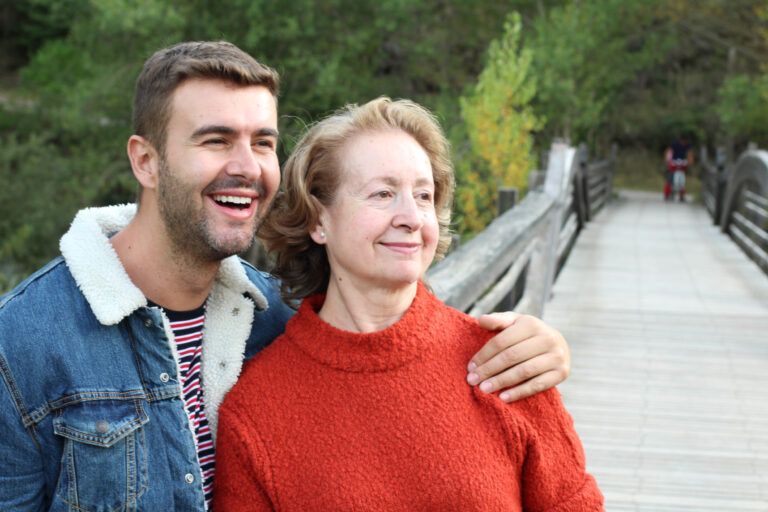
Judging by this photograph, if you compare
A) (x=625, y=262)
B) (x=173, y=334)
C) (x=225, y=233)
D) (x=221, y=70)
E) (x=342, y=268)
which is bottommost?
(x=625, y=262)

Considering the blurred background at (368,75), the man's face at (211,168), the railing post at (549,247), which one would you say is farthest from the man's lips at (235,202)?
the blurred background at (368,75)

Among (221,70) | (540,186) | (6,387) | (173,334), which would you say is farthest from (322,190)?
(540,186)

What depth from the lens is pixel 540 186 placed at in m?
6.91

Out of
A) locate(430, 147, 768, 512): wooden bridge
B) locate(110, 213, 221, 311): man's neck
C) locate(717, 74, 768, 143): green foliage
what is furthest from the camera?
locate(717, 74, 768, 143): green foliage

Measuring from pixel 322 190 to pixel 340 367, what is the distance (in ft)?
1.34

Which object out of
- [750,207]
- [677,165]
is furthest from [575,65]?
[750,207]

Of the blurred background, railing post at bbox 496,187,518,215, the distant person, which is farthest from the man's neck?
the distant person

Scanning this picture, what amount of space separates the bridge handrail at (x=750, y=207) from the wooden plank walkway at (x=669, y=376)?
30 centimetres

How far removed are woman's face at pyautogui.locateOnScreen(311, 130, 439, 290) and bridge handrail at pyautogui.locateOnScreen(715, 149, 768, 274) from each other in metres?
7.90

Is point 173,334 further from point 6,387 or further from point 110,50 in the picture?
point 110,50

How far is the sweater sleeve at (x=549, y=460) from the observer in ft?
5.65

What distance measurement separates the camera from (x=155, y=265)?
70.6 inches

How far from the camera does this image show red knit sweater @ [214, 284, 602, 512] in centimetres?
168

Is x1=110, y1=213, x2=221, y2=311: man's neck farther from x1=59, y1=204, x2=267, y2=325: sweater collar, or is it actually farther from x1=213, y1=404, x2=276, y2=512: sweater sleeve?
x1=213, y1=404, x2=276, y2=512: sweater sleeve
